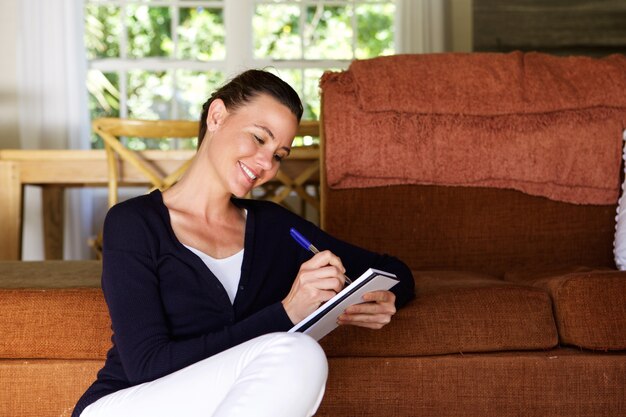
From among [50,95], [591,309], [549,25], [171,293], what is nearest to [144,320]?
[171,293]

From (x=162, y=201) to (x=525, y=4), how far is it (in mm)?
3808

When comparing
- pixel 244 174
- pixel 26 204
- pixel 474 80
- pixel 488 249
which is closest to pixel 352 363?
pixel 244 174

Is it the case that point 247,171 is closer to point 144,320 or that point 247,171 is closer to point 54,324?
point 144,320

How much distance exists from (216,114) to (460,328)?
701mm

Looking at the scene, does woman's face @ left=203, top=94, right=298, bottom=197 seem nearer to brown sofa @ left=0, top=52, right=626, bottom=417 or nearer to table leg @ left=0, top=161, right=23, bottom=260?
brown sofa @ left=0, top=52, right=626, bottom=417

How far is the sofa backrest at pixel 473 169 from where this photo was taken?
274cm

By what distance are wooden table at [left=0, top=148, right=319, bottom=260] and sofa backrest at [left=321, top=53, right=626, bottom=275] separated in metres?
0.97

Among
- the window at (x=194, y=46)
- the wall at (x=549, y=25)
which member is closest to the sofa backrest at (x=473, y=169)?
the wall at (x=549, y=25)

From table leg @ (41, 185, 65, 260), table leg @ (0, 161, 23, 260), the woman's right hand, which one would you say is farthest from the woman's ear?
table leg @ (41, 185, 65, 260)

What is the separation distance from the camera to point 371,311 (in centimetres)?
162

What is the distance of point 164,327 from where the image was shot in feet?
4.82

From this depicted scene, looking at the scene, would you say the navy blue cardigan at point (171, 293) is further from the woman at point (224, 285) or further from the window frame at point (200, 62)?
the window frame at point (200, 62)

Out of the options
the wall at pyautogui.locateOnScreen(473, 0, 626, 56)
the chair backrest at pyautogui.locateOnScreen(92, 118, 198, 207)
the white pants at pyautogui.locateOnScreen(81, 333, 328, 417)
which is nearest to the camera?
the white pants at pyautogui.locateOnScreen(81, 333, 328, 417)

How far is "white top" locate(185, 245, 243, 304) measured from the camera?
1.66m
